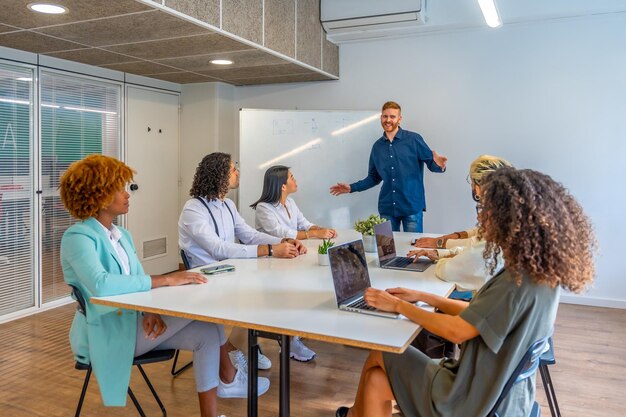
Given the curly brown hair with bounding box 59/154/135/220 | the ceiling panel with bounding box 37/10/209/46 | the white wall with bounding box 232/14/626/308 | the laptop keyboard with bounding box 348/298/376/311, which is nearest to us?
the laptop keyboard with bounding box 348/298/376/311

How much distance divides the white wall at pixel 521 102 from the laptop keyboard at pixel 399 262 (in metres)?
2.41

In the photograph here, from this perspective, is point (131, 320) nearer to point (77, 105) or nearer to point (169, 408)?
point (169, 408)

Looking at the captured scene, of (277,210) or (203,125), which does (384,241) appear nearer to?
(277,210)

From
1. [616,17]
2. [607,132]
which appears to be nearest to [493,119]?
[607,132]

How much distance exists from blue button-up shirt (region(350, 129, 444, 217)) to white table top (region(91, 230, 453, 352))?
199 centimetres

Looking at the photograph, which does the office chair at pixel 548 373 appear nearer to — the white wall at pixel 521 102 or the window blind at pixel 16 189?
the white wall at pixel 521 102

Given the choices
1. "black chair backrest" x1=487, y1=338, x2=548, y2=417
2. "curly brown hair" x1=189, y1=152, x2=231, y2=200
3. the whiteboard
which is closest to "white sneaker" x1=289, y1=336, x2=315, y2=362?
"curly brown hair" x1=189, y1=152, x2=231, y2=200

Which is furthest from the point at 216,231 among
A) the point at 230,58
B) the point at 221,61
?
the point at 221,61

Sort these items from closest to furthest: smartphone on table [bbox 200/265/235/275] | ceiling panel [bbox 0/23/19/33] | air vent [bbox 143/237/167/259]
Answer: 1. smartphone on table [bbox 200/265/235/275]
2. ceiling panel [bbox 0/23/19/33]
3. air vent [bbox 143/237/167/259]

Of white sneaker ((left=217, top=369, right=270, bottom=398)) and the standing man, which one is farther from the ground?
the standing man

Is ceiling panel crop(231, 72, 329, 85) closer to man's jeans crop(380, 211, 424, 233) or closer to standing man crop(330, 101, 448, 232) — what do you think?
standing man crop(330, 101, 448, 232)

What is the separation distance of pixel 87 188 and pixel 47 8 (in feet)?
4.78

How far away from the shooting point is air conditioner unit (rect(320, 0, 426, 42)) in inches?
185

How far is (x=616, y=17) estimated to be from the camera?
4414 mm
